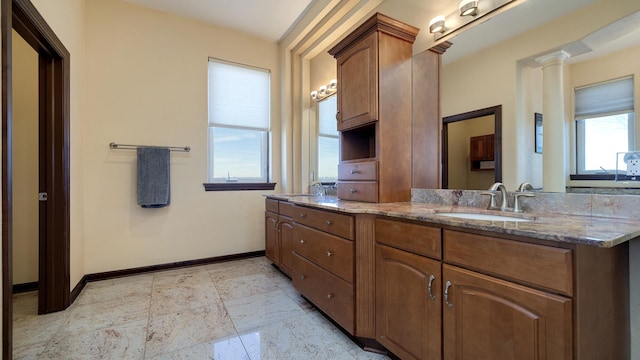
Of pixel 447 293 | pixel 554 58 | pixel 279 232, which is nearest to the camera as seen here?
pixel 447 293

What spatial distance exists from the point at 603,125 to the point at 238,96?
10.6 feet

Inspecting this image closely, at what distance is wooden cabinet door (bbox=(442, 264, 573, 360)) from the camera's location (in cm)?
86

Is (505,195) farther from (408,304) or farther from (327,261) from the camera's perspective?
(327,261)

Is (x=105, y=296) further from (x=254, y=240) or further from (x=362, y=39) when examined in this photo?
(x=362, y=39)

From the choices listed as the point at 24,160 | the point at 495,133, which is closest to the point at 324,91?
the point at 495,133

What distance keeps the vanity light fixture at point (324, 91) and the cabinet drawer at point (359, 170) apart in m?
1.10

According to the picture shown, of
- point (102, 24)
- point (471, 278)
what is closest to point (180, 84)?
point (102, 24)

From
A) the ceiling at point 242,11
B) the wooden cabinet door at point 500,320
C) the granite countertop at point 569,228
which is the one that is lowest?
the wooden cabinet door at point 500,320

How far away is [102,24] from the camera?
2.71 meters

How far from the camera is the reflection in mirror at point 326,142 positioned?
3.12 metres

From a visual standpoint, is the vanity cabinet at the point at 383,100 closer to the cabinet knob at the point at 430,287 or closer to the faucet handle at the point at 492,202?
the faucet handle at the point at 492,202

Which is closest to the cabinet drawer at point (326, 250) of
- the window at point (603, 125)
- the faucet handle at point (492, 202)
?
the faucet handle at point (492, 202)

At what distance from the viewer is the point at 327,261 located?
6.07ft

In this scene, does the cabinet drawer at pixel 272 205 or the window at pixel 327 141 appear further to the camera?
the window at pixel 327 141
